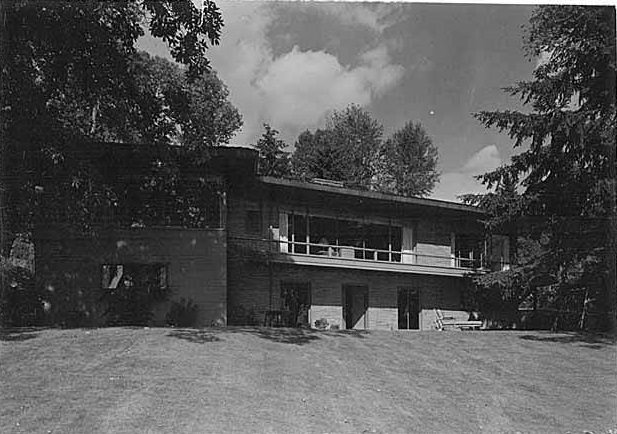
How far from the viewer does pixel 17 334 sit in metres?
11.6

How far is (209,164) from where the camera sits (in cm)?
1579

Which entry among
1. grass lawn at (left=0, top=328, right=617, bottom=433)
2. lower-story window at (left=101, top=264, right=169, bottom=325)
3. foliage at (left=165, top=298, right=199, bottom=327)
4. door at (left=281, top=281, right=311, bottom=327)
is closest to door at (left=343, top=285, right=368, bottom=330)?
door at (left=281, top=281, right=311, bottom=327)

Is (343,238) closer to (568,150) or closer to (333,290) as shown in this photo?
(333,290)

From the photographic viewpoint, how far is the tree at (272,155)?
17.0 meters

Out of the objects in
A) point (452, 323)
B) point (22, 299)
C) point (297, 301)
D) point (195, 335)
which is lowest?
point (452, 323)

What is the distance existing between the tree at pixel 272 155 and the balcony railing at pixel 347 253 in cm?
277

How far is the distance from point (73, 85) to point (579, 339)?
1164 cm

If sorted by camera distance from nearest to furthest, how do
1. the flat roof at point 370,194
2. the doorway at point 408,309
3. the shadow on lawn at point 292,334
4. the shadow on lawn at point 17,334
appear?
the shadow on lawn at point 17,334 → the shadow on lawn at point 292,334 → the flat roof at point 370,194 → the doorway at point 408,309

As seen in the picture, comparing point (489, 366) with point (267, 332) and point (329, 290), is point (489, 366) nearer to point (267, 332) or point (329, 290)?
point (267, 332)

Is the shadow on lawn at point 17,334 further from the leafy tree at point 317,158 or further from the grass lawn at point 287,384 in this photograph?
the leafy tree at point 317,158

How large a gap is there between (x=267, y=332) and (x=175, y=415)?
229 inches

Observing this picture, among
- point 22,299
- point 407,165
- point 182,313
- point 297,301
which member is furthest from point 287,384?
point 407,165

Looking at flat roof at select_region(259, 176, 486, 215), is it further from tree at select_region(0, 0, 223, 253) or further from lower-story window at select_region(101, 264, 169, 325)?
tree at select_region(0, 0, 223, 253)

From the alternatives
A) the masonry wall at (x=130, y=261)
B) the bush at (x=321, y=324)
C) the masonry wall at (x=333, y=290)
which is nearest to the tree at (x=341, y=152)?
the masonry wall at (x=333, y=290)
